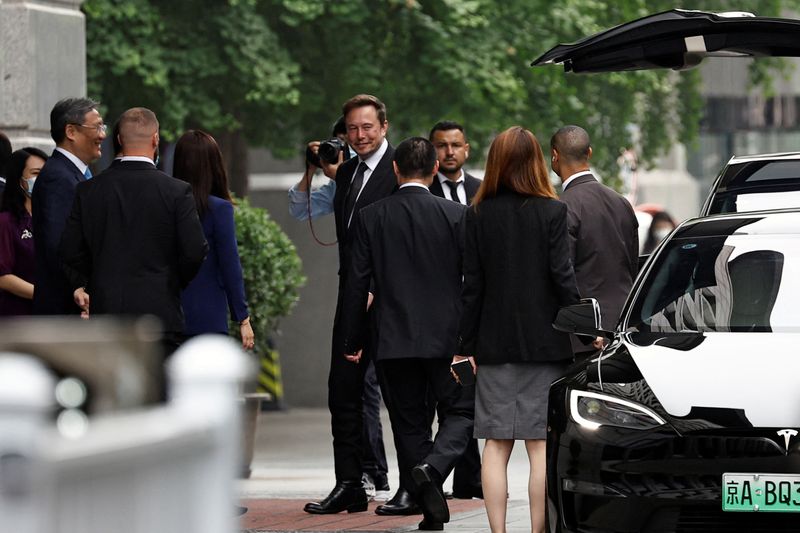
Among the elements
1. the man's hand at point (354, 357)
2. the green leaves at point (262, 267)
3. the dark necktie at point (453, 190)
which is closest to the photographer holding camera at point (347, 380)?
the man's hand at point (354, 357)

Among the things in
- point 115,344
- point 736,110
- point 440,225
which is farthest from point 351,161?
point 736,110

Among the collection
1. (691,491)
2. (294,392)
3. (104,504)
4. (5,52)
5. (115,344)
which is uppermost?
(5,52)

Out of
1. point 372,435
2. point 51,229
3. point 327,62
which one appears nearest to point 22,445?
point 51,229

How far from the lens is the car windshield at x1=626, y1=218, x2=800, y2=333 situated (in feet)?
24.6

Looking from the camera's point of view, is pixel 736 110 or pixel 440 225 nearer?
pixel 440 225

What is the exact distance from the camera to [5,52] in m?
11.7

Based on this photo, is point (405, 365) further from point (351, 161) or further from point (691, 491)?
point (691, 491)

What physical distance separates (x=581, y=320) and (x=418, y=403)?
181 centimetres

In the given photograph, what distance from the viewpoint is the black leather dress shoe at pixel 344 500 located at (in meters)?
9.69

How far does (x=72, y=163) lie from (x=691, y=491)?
3729 mm

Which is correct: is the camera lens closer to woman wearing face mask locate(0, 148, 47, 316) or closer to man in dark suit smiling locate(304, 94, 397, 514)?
man in dark suit smiling locate(304, 94, 397, 514)

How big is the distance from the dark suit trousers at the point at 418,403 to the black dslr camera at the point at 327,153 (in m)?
1.56

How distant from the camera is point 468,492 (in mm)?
10344

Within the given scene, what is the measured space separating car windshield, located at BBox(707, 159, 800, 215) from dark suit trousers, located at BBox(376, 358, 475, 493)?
1.67 m
